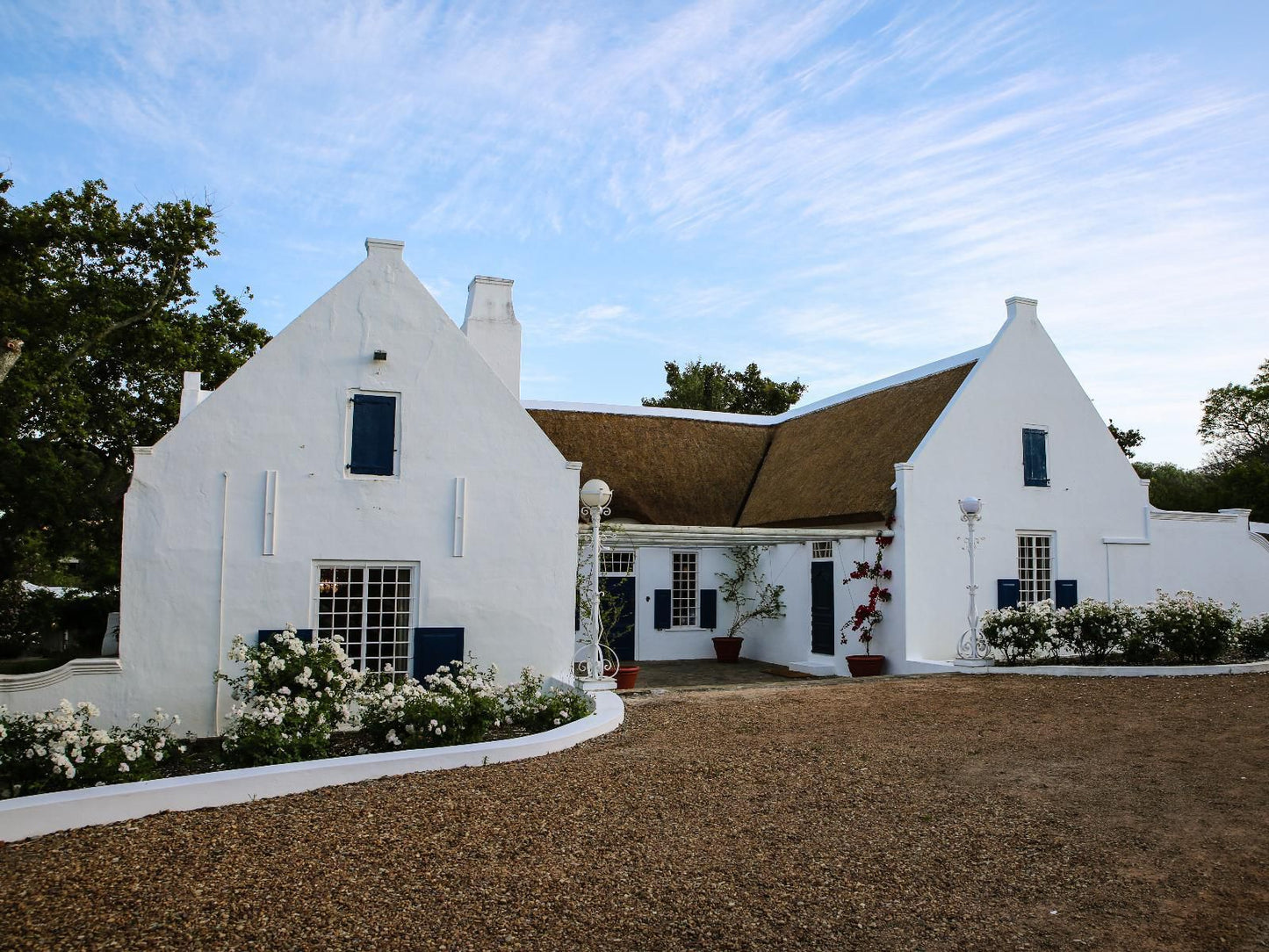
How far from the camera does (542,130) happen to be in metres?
10.8

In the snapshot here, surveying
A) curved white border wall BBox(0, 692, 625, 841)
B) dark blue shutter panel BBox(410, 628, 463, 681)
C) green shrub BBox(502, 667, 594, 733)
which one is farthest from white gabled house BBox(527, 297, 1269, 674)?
curved white border wall BBox(0, 692, 625, 841)

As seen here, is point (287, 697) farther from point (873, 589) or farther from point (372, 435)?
point (873, 589)

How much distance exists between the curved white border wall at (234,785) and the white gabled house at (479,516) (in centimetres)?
336

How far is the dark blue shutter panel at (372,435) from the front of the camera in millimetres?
11156

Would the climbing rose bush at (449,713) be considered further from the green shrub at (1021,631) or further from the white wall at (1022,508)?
the green shrub at (1021,631)

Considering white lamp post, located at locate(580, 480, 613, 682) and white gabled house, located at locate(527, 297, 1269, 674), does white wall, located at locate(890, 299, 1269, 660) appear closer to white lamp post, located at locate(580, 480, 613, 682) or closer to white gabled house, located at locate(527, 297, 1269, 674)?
white gabled house, located at locate(527, 297, 1269, 674)

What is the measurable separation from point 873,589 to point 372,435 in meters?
8.64

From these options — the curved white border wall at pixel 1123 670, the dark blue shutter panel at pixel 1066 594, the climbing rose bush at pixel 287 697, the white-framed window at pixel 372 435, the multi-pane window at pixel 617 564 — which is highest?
the white-framed window at pixel 372 435

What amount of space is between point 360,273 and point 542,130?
115 inches

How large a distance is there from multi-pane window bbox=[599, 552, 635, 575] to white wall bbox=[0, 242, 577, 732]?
5539 millimetres

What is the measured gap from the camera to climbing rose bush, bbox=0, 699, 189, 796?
6949 millimetres

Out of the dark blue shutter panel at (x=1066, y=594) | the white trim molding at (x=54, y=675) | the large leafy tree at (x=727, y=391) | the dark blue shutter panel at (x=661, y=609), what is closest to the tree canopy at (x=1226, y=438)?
the large leafy tree at (x=727, y=391)

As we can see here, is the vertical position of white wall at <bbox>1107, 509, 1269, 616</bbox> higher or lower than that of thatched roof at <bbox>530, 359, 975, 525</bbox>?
lower

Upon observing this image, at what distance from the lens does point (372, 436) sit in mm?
11234
